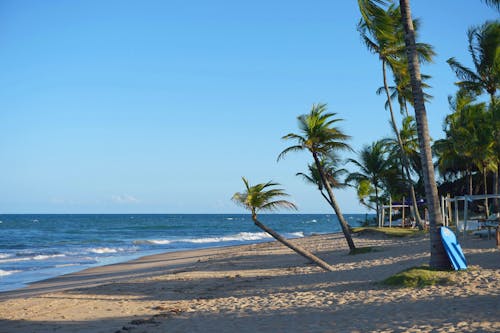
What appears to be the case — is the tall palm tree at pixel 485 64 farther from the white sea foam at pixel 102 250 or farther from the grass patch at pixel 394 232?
the white sea foam at pixel 102 250

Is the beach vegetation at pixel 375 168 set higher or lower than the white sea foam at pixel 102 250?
higher

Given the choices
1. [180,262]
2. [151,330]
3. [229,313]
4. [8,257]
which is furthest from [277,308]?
[8,257]

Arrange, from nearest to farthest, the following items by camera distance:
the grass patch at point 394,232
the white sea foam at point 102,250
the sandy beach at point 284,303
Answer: the sandy beach at point 284,303
the grass patch at point 394,232
the white sea foam at point 102,250

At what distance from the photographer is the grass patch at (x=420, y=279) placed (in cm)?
853

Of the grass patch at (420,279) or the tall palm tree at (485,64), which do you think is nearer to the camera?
the grass patch at (420,279)

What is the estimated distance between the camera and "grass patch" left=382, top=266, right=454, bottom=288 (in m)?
8.53

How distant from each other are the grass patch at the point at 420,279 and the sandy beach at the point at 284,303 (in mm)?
176

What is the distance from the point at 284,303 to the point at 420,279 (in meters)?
2.42

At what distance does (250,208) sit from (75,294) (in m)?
4.61

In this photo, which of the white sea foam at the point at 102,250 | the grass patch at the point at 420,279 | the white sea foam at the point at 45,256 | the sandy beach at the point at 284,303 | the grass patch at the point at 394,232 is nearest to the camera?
the sandy beach at the point at 284,303

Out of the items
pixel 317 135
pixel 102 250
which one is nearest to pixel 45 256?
pixel 102 250

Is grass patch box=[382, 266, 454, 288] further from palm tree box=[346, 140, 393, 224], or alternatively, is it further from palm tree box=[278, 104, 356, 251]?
palm tree box=[346, 140, 393, 224]

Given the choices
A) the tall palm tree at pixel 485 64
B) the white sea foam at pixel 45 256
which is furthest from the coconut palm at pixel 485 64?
the white sea foam at pixel 45 256

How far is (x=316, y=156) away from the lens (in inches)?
609
